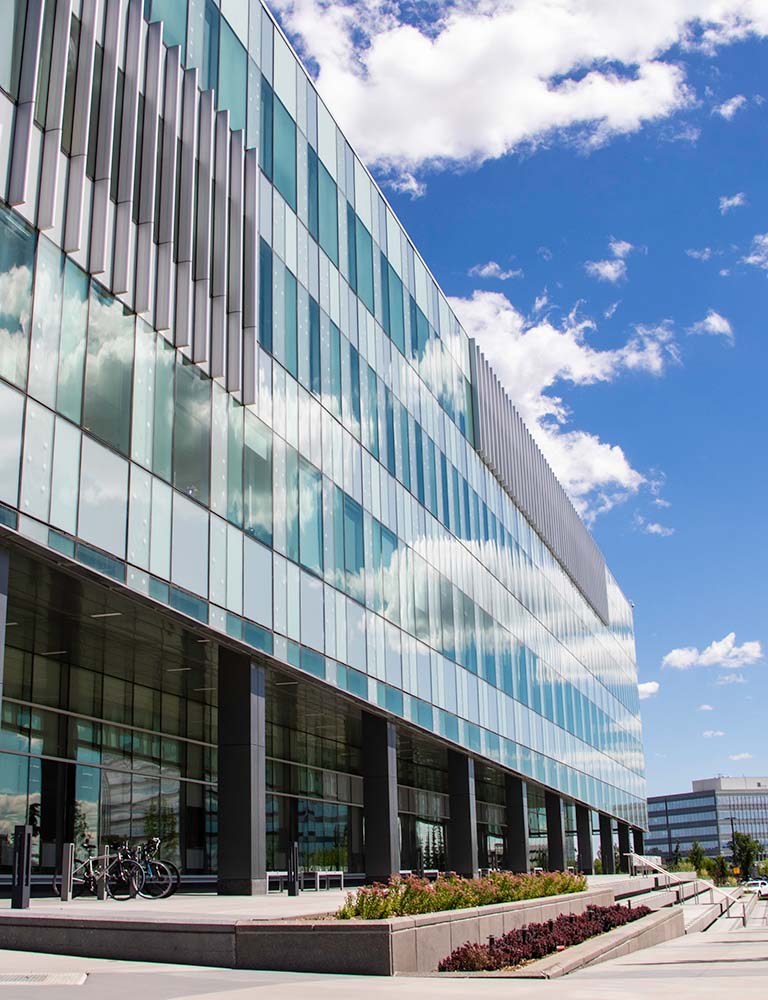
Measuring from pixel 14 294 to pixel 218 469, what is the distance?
281 inches

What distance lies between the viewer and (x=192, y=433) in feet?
74.2

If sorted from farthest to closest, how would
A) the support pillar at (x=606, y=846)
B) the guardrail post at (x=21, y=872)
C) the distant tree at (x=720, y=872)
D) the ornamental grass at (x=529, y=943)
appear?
the distant tree at (x=720, y=872), the support pillar at (x=606, y=846), the guardrail post at (x=21, y=872), the ornamental grass at (x=529, y=943)

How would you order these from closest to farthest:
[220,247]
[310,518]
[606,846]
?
[220,247]
[310,518]
[606,846]

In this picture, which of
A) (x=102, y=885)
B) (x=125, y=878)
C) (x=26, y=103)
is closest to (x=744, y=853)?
(x=125, y=878)

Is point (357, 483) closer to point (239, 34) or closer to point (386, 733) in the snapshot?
point (386, 733)

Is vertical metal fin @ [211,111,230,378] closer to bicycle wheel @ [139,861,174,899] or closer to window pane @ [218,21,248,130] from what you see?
window pane @ [218,21,248,130]

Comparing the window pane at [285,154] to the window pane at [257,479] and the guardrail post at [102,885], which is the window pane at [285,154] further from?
the guardrail post at [102,885]

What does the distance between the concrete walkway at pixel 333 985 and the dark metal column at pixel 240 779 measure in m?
9.51

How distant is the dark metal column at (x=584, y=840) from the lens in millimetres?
66875

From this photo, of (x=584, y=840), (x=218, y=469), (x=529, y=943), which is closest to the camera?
(x=529, y=943)

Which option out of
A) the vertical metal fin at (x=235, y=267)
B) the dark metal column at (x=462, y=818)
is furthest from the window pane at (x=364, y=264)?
the dark metal column at (x=462, y=818)

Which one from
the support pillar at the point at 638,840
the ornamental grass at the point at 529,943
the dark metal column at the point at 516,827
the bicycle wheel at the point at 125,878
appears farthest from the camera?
the support pillar at the point at 638,840

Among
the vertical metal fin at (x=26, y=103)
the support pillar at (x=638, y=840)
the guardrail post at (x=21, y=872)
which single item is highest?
the vertical metal fin at (x=26, y=103)

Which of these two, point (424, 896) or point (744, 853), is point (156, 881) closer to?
point (424, 896)
